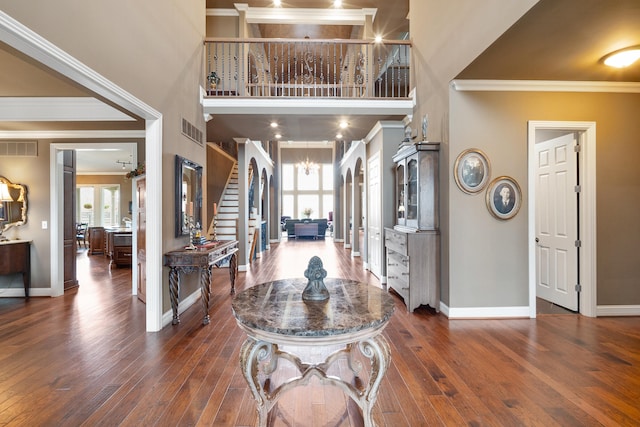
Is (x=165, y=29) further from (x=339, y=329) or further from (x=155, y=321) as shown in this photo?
(x=339, y=329)

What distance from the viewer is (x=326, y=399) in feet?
7.26

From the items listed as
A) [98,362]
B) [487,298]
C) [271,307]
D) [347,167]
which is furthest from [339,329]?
[347,167]

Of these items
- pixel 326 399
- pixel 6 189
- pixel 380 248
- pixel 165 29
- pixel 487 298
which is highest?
pixel 165 29

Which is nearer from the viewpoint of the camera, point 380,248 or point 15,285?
point 15,285

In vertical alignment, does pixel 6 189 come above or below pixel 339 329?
above

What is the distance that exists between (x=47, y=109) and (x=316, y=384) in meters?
4.80

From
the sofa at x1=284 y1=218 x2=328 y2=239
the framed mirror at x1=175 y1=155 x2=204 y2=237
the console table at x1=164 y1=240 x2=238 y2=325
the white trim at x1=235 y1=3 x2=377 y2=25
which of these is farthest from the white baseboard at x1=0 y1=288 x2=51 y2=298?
the sofa at x1=284 y1=218 x2=328 y2=239

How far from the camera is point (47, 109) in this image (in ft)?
13.8

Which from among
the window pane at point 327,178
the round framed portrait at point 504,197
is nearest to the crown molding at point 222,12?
the round framed portrait at point 504,197

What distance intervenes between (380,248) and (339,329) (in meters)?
4.49

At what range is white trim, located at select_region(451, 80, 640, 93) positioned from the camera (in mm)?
3709

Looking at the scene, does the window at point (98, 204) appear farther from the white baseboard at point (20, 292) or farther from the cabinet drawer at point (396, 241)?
the cabinet drawer at point (396, 241)

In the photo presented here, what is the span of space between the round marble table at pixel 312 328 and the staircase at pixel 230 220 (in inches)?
211

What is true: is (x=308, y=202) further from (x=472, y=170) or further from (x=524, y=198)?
(x=524, y=198)
